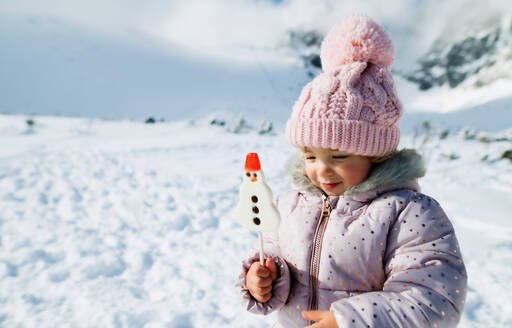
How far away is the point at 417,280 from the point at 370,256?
14cm

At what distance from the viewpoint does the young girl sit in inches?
32.2

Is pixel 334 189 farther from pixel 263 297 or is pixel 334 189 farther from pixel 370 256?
pixel 263 297

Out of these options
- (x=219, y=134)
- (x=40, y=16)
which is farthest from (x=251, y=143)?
(x=40, y=16)

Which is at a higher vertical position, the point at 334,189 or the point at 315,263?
the point at 334,189

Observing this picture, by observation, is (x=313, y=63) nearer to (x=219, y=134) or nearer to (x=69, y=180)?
(x=219, y=134)

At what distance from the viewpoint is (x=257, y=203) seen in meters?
0.94

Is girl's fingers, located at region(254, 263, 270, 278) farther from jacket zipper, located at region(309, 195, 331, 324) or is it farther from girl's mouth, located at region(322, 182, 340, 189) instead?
girl's mouth, located at region(322, 182, 340, 189)

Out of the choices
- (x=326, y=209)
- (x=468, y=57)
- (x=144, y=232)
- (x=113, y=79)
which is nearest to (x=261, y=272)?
(x=326, y=209)

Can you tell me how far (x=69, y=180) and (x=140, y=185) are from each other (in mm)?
881

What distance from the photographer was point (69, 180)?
3770 mm

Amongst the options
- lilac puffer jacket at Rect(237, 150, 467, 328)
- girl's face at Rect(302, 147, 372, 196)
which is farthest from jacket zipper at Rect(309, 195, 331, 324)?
girl's face at Rect(302, 147, 372, 196)

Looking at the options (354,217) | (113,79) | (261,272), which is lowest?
(261,272)

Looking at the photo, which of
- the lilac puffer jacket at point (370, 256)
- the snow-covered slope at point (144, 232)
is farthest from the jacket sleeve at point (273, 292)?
the snow-covered slope at point (144, 232)

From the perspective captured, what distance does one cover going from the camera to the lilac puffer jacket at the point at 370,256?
77cm
